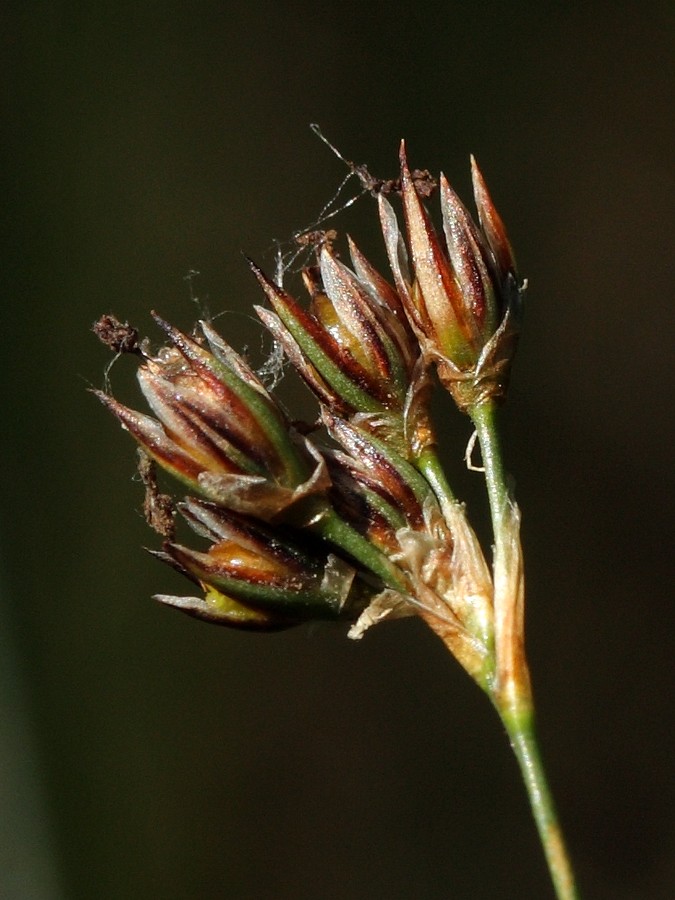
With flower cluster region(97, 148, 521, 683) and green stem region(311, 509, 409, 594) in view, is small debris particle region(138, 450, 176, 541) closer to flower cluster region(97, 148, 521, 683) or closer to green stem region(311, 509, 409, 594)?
flower cluster region(97, 148, 521, 683)

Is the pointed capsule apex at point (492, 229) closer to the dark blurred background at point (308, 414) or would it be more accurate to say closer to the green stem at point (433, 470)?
the green stem at point (433, 470)

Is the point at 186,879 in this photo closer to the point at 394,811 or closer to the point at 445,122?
the point at 394,811

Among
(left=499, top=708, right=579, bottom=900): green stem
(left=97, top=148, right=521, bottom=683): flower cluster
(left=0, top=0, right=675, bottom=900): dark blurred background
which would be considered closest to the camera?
Answer: (left=499, top=708, right=579, bottom=900): green stem

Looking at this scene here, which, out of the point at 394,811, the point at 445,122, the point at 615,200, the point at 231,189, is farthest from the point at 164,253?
the point at 394,811

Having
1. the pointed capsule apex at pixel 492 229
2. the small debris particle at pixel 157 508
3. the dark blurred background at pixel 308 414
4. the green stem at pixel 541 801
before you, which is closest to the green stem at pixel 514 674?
the green stem at pixel 541 801

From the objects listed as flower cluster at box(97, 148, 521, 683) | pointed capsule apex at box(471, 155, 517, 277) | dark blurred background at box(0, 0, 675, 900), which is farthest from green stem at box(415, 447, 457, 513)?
dark blurred background at box(0, 0, 675, 900)

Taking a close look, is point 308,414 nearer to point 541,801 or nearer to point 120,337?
point 120,337

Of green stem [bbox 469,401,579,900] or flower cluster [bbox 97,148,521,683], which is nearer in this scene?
green stem [bbox 469,401,579,900]
